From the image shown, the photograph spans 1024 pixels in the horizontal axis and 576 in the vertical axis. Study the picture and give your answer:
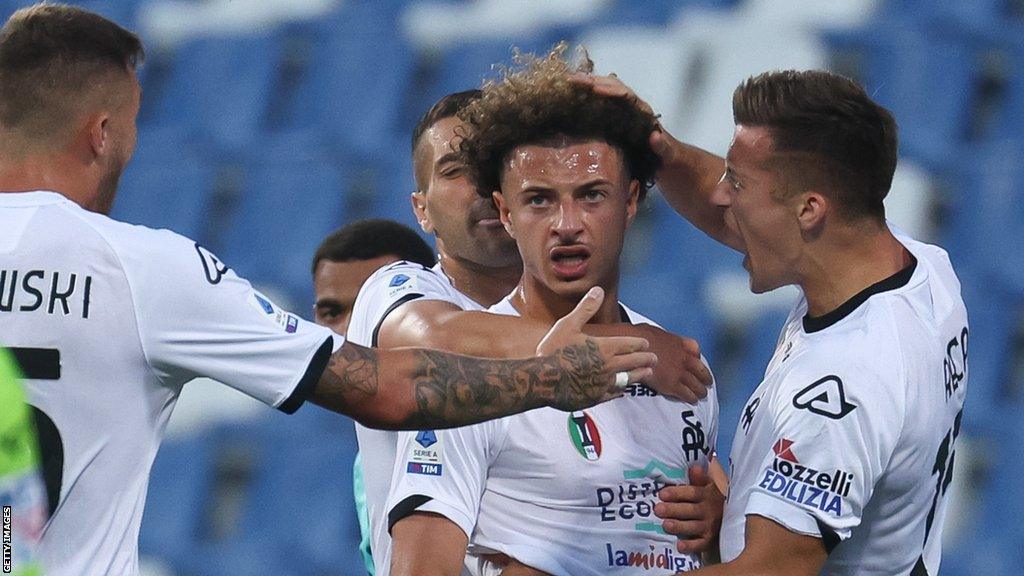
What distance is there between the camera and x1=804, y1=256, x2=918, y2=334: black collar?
2.85 m

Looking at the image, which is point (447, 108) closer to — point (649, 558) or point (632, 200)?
point (632, 200)

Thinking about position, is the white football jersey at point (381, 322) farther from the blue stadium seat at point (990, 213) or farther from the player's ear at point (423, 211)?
the blue stadium seat at point (990, 213)

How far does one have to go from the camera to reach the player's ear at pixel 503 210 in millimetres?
3080

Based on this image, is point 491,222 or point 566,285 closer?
point 566,285

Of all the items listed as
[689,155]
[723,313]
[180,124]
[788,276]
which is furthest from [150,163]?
[788,276]

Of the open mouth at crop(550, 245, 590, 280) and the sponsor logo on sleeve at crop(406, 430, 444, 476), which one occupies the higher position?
the open mouth at crop(550, 245, 590, 280)

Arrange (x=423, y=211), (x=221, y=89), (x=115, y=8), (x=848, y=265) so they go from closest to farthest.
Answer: (x=848, y=265) < (x=423, y=211) < (x=221, y=89) < (x=115, y=8)

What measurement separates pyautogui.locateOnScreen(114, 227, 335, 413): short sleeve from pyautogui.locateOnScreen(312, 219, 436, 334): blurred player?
2.15m

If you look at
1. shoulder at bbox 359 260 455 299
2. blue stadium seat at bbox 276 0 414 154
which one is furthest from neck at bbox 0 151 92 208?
blue stadium seat at bbox 276 0 414 154

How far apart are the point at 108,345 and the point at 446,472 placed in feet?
2.45

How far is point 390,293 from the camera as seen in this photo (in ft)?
10.6

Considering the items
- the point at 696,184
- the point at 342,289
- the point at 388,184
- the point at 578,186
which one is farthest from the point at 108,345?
the point at 388,184

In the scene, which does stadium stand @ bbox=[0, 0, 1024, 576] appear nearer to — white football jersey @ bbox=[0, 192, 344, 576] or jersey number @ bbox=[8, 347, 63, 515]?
white football jersey @ bbox=[0, 192, 344, 576]

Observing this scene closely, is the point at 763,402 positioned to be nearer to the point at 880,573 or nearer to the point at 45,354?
the point at 880,573
